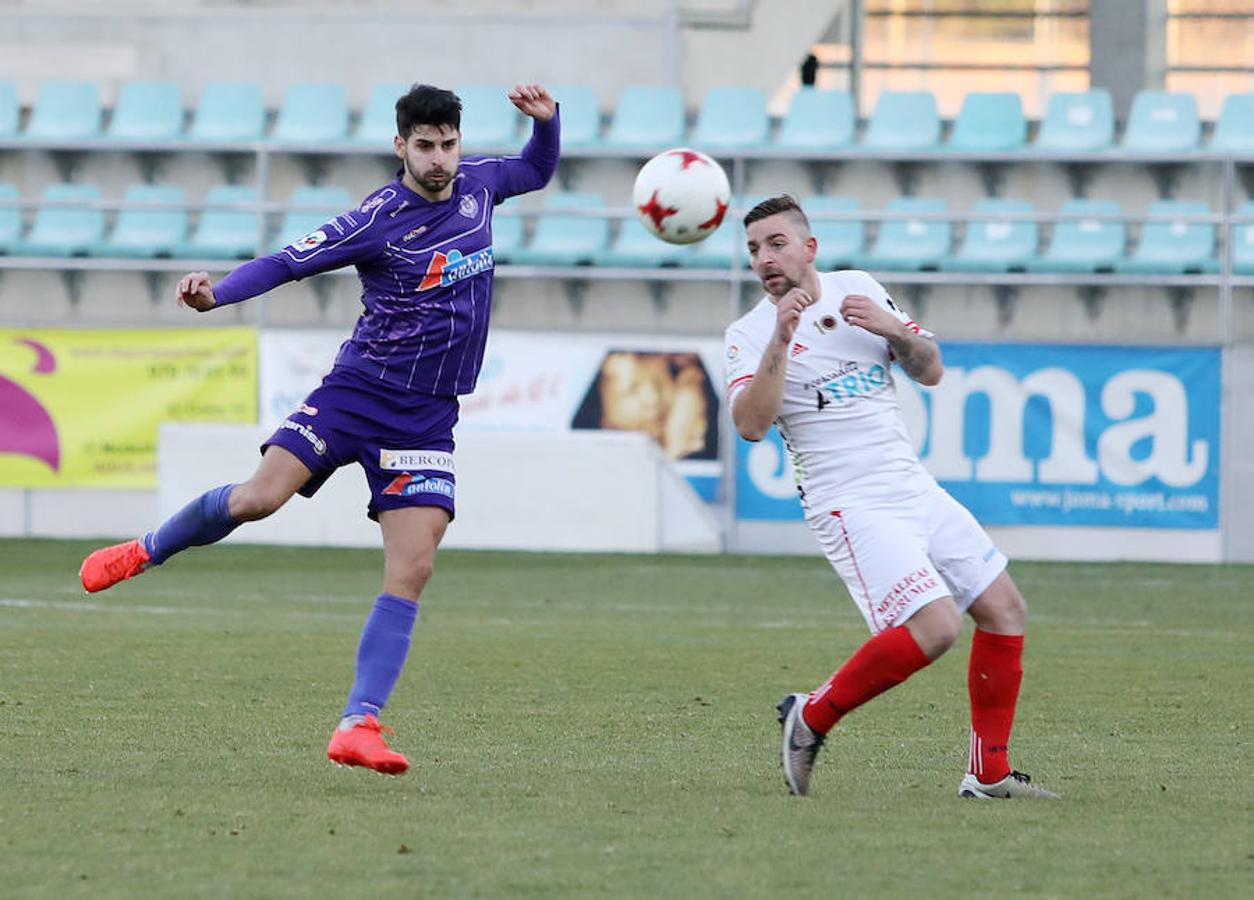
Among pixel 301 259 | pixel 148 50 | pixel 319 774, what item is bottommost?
pixel 319 774

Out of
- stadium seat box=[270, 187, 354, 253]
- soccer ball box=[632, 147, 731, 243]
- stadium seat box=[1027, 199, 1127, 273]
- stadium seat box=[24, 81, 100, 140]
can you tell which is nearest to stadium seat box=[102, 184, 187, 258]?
stadium seat box=[270, 187, 354, 253]

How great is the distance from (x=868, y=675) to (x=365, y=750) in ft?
4.79

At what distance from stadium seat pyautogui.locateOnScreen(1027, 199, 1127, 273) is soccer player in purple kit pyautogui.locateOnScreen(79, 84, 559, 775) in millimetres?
13854

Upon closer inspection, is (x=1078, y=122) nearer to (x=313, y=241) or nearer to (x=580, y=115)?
(x=580, y=115)

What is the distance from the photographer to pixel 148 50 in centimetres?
2372

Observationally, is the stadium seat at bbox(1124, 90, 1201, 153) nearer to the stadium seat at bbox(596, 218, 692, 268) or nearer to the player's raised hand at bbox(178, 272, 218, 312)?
the stadium seat at bbox(596, 218, 692, 268)

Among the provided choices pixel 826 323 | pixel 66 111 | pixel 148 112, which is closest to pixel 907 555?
pixel 826 323

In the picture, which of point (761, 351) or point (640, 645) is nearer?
point (761, 351)

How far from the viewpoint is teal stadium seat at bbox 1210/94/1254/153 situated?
21.2 metres

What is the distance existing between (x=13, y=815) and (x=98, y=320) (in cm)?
1509

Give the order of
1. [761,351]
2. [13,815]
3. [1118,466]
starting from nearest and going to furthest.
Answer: [13,815], [761,351], [1118,466]

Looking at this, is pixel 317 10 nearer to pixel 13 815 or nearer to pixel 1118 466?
pixel 1118 466

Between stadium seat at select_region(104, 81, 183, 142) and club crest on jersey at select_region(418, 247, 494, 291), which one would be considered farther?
stadium seat at select_region(104, 81, 183, 142)

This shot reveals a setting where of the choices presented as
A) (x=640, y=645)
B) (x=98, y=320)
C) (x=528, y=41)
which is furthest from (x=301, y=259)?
(x=528, y=41)
